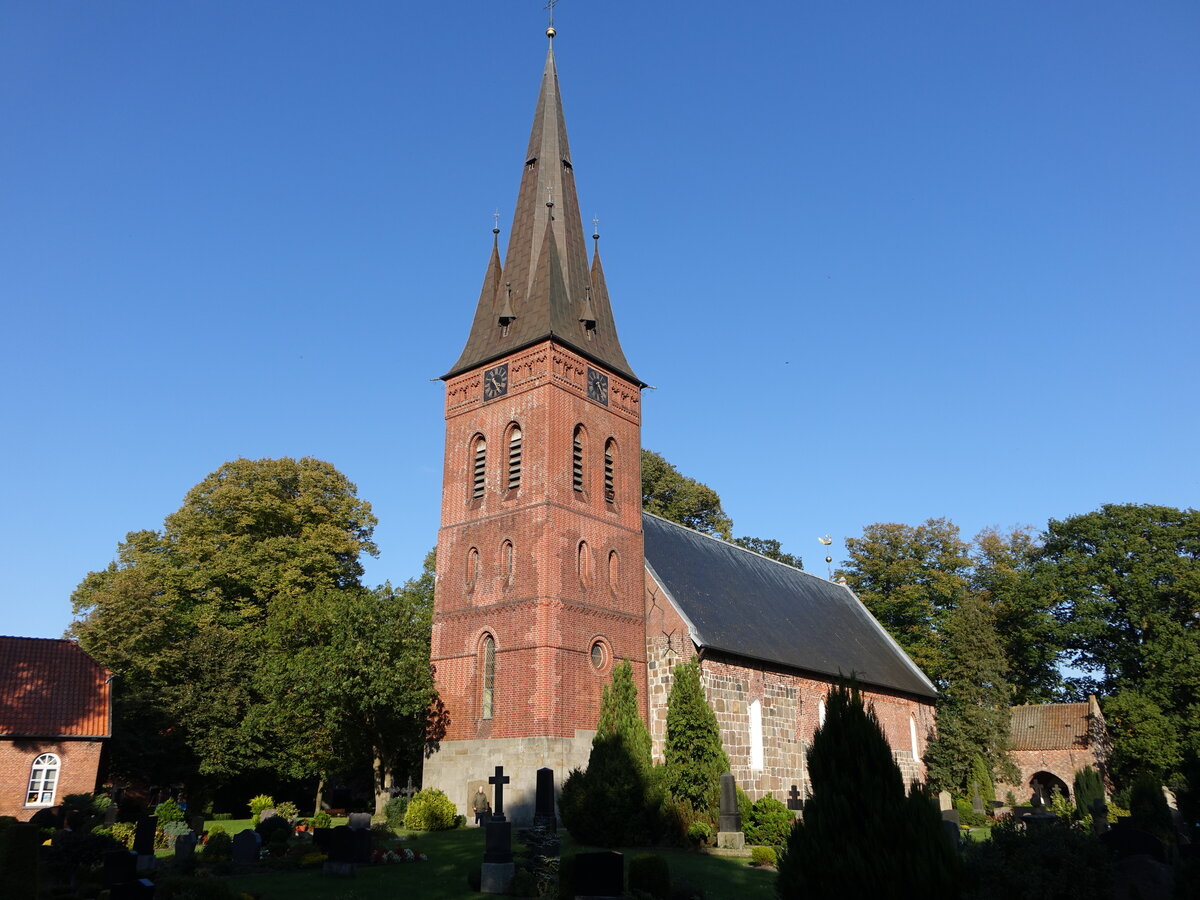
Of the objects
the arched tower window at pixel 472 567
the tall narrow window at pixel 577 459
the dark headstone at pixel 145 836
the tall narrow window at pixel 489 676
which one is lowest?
the dark headstone at pixel 145 836

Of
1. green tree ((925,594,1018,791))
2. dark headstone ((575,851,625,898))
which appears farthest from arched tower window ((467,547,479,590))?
green tree ((925,594,1018,791))

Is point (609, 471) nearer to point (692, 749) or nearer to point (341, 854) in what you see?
point (692, 749)

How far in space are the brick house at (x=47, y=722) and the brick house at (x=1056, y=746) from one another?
115 ft

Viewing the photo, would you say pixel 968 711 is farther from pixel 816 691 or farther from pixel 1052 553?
pixel 1052 553

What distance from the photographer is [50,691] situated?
2705cm

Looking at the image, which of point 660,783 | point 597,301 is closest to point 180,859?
point 660,783

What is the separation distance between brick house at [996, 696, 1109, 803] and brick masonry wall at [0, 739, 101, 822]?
34992 mm

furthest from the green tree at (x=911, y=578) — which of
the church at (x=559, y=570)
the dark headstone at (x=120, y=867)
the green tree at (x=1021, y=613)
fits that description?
the dark headstone at (x=120, y=867)

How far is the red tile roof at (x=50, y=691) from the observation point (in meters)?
25.9

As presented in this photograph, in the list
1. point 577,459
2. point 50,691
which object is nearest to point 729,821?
point 577,459

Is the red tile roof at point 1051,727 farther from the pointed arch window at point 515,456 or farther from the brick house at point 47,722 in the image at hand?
A: the brick house at point 47,722

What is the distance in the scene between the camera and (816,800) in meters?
10.6

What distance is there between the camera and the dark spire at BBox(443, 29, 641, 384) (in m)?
29.3

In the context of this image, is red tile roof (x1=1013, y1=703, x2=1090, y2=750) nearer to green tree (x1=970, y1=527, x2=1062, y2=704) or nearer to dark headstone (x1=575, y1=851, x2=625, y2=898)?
green tree (x1=970, y1=527, x2=1062, y2=704)
